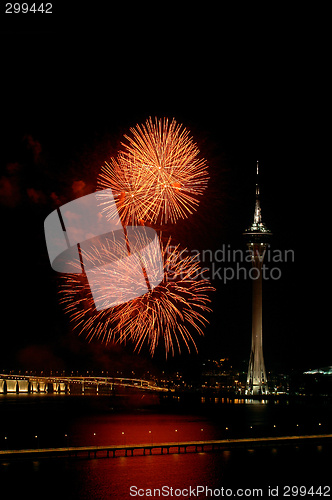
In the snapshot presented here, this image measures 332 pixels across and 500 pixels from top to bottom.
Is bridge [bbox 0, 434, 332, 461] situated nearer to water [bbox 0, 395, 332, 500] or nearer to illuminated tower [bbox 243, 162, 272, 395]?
water [bbox 0, 395, 332, 500]

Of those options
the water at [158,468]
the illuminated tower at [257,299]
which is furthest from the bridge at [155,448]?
the illuminated tower at [257,299]

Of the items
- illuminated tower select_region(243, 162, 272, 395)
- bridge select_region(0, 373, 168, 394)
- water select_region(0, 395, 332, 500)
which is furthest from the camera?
bridge select_region(0, 373, 168, 394)

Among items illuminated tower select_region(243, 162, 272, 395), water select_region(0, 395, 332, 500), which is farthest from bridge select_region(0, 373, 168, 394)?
water select_region(0, 395, 332, 500)

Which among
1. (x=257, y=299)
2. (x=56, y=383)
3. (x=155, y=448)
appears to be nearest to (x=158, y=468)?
(x=155, y=448)

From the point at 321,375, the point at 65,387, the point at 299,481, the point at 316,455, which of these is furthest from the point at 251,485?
the point at 65,387

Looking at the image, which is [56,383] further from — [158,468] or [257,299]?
[158,468]

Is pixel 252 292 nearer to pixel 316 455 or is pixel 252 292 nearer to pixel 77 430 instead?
pixel 77 430
